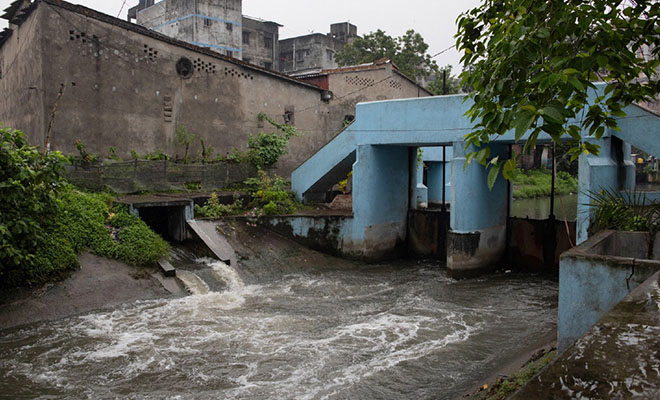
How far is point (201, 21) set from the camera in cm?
3016

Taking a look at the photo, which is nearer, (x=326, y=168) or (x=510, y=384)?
(x=510, y=384)

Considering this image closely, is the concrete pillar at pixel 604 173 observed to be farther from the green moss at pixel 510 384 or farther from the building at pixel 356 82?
the building at pixel 356 82

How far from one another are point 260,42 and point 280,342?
101ft

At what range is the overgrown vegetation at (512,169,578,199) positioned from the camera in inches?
1240

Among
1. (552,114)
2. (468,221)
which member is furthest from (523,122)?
(468,221)

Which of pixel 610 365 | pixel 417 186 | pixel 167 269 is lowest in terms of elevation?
pixel 167 269

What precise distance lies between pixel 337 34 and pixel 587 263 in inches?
1436

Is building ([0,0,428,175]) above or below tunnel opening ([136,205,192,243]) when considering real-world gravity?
above

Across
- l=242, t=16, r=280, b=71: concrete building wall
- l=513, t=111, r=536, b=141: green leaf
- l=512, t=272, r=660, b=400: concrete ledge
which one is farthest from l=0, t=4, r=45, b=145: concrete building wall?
l=242, t=16, r=280, b=71: concrete building wall

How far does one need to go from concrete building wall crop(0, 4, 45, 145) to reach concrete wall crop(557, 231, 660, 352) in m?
13.8

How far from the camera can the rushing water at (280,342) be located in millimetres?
6945

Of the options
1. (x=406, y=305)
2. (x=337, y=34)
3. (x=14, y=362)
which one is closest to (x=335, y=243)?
(x=406, y=305)

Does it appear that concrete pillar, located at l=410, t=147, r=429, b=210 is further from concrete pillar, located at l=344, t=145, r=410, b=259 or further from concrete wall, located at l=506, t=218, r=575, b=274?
concrete wall, located at l=506, t=218, r=575, b=274

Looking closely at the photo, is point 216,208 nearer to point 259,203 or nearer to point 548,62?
point 259,203
